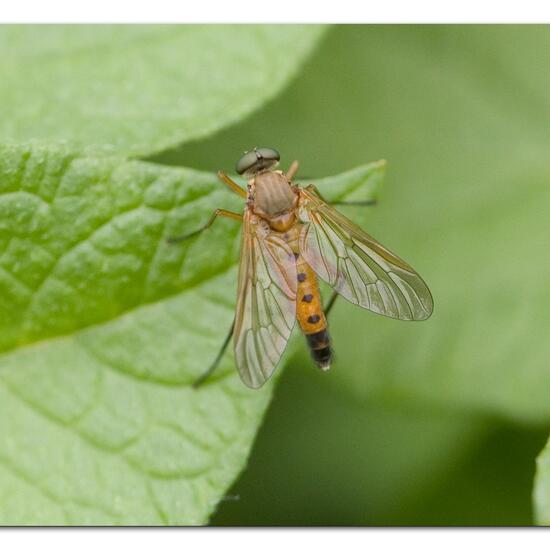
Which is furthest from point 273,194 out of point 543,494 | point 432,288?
point 543,494

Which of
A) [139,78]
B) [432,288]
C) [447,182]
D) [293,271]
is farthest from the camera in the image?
[447,182]

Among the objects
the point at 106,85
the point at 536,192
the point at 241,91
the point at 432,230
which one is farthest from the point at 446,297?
the point at 106,85

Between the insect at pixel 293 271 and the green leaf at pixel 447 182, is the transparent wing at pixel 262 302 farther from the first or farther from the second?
the green leaf at pixel 447 182

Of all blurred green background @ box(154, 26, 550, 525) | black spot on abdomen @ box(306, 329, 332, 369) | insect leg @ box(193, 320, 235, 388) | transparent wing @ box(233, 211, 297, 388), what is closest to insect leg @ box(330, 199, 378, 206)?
transparent wing @ box(233, 211, 297, 388)

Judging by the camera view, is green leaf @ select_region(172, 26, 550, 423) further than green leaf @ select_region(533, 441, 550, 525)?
Yes

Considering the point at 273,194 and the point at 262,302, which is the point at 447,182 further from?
the point at 262,302

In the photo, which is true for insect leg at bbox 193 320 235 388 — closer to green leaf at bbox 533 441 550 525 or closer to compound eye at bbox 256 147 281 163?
compound eye at bbox 256 147 281 163

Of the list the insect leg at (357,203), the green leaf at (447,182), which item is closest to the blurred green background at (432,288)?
the green leaf at (447,182)
